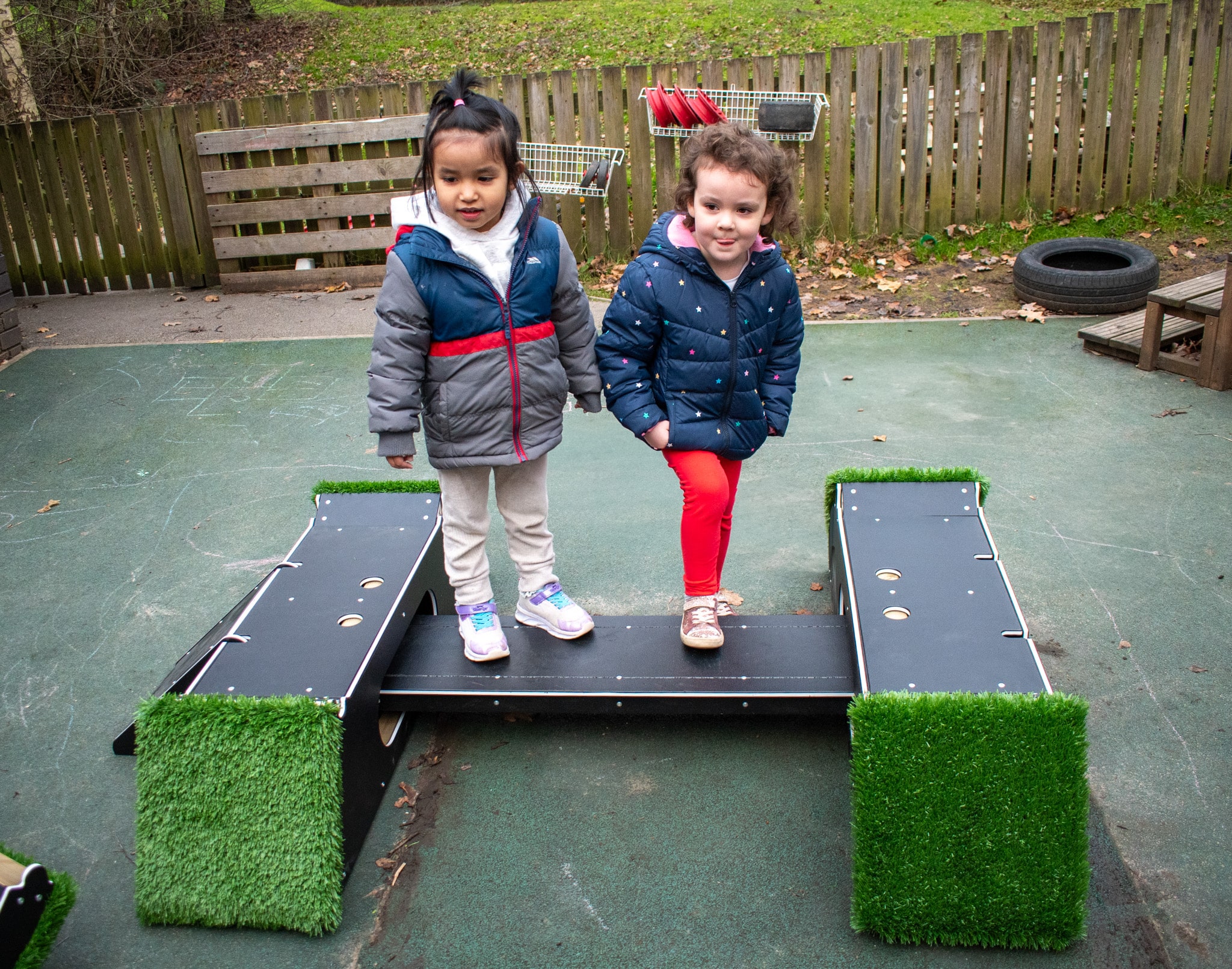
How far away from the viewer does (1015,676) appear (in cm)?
247

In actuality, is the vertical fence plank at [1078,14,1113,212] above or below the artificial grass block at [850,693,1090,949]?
above

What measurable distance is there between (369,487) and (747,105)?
17.0 feet

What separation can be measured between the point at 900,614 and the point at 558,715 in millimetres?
1069

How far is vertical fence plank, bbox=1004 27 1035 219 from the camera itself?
7.49 metres

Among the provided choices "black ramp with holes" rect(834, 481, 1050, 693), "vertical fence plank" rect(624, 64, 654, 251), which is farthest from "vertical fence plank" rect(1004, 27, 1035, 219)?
"black ramp with holes" rect(834, 481, 1050, 693)

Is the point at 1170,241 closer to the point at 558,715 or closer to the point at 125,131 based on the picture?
the point at 558,715

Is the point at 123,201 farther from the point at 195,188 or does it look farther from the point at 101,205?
the point at 195,188

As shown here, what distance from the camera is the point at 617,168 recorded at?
7766mm

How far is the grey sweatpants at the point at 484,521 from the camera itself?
2.89 meters

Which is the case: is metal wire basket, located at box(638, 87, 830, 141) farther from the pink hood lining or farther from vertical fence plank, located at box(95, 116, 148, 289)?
the pink hood lining

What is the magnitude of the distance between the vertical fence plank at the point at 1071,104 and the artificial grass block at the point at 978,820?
21.6ft

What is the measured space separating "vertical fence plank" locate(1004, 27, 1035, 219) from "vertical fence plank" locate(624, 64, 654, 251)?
105 inches

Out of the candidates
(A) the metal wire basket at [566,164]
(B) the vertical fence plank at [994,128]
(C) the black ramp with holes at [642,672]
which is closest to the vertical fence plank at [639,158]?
(A) the metal wire basket at [566,164]

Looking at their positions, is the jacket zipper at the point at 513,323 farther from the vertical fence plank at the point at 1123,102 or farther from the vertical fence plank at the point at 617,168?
the vertical fence plank at the point at 1123,102
